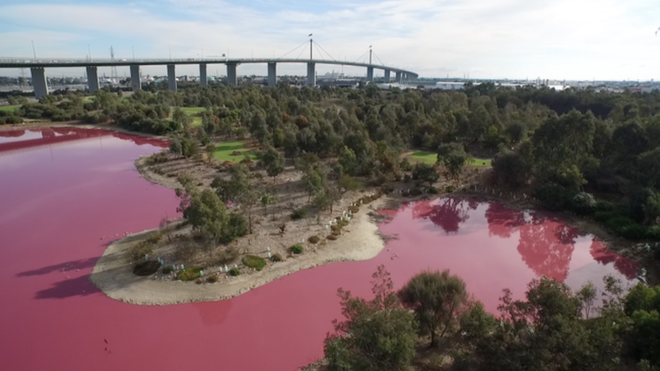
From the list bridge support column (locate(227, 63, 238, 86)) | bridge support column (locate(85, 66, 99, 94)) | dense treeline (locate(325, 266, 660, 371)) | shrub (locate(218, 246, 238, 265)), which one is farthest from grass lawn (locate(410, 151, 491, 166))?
bridge support column (locate(227, 63, 238, 86))

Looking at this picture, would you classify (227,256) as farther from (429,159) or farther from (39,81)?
(39,81)

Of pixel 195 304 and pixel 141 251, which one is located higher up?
pixel 141 251

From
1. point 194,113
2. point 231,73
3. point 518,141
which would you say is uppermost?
point 231,73

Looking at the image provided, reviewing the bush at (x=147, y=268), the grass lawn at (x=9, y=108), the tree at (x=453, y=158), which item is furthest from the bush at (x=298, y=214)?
the grass lawn at (x=9, y=108)

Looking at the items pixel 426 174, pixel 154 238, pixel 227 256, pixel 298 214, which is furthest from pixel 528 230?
pixel 154 238

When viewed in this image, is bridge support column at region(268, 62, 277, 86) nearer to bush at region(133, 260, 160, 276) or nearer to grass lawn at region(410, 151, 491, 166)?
grass lawn at region(410, 151, 491, 166)

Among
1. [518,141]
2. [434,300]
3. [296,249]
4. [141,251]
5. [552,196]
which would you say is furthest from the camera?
[518,141]

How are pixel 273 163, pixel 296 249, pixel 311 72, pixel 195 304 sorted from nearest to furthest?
pixel 195 304 < pixel 296 249 < pixel 273 163 < pixel 311 72

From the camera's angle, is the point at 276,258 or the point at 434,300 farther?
the point at 276,258
